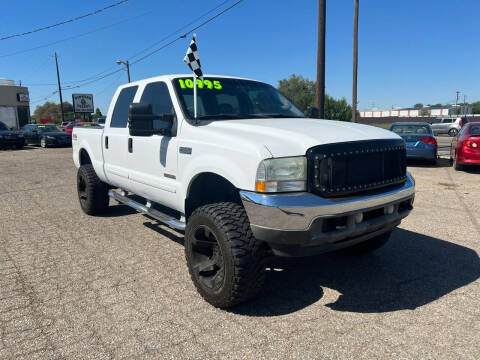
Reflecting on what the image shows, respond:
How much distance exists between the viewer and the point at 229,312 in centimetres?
301

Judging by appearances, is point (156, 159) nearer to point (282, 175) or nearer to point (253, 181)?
point (253, 181)

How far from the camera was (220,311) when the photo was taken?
3.03 m

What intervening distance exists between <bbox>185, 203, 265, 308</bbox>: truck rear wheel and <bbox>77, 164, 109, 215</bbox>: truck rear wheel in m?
3.01

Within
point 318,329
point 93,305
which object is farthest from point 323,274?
point 93,305

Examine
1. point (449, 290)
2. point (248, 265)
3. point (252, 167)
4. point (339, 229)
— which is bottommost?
point (449, 290)

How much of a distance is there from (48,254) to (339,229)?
11.0 ft

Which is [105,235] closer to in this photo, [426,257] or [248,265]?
[248,265]

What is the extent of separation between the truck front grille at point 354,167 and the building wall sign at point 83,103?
2164 inches

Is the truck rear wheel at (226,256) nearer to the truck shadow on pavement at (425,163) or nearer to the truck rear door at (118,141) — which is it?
the truck rear door at (118,141)

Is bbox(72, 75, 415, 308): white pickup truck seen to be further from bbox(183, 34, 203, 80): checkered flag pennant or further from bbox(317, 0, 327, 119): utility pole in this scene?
bbox(317, 0, 327, 119): utility pole


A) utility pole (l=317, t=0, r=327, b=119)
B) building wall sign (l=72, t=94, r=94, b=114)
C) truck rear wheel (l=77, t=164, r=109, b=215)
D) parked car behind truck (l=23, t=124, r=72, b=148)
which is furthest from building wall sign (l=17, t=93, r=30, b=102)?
truck rear wheel (l=77, t=164, r=109, b=215)

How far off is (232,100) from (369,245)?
2190mm

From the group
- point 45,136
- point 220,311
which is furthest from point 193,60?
point 45,136

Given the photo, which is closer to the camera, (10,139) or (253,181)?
(253,181)
